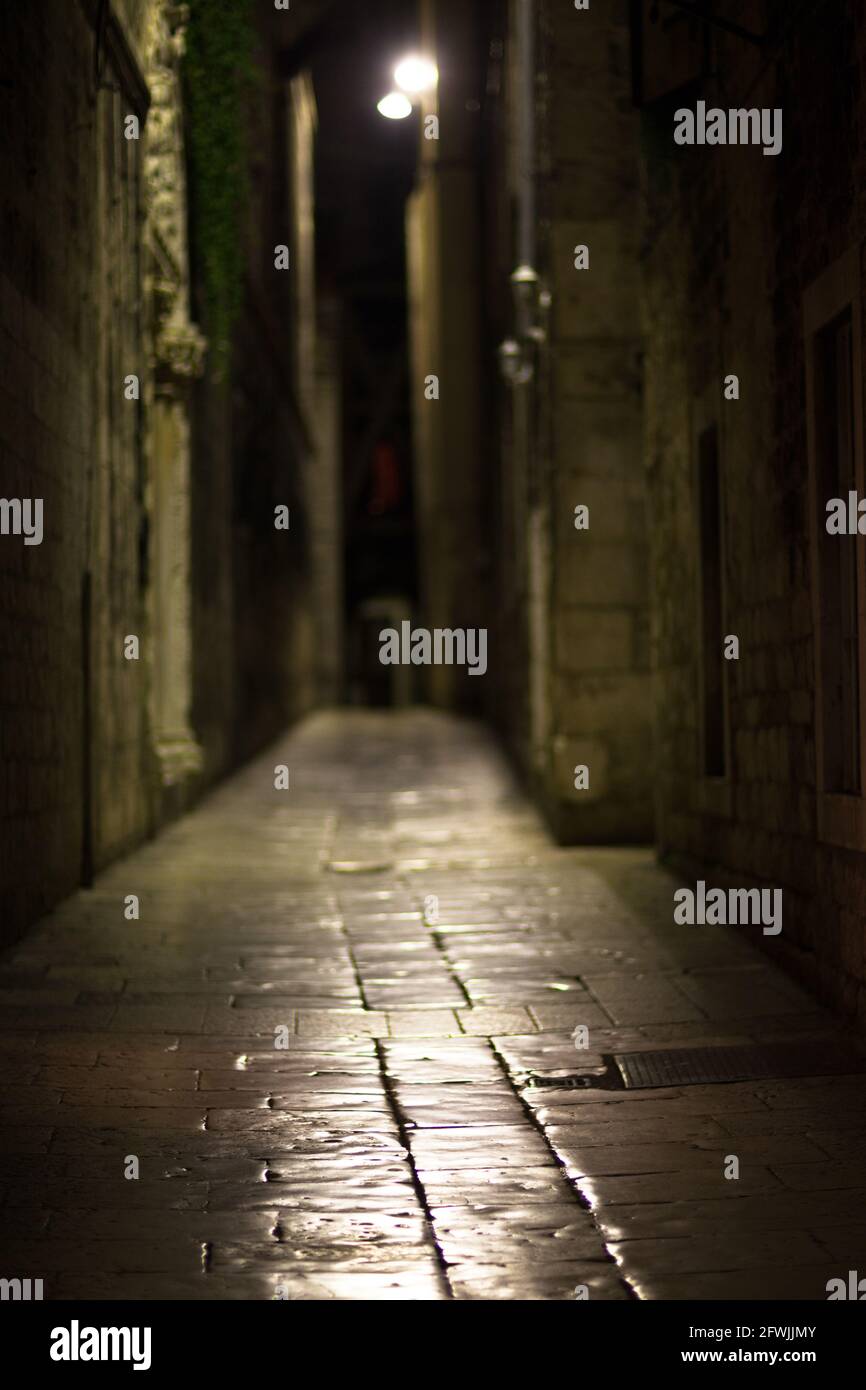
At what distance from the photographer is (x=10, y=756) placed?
718 centimetres

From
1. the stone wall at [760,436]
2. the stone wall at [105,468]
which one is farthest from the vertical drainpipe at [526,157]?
the stone wall at [760,436]

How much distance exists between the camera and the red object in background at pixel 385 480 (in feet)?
116

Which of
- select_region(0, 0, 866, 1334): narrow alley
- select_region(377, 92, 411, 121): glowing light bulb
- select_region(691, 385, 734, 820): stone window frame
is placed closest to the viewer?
select_region(0, 0, 866, 1334): narrow alley

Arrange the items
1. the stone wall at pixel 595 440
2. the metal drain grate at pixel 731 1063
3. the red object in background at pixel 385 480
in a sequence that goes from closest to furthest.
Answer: the metal drain grate at pixel 731 1063
the stone wall at pixel 595 440
the red object in background at pixel 385 480

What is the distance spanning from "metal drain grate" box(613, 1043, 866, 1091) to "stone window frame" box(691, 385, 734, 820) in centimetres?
242

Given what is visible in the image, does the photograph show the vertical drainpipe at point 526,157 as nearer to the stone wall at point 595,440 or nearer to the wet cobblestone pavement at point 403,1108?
the stone wall at point 595,440

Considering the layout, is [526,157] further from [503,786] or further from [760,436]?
[760,436]

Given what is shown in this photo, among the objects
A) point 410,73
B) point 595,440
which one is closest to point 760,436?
point 595,440

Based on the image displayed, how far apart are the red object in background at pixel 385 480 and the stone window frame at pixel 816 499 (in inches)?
1155

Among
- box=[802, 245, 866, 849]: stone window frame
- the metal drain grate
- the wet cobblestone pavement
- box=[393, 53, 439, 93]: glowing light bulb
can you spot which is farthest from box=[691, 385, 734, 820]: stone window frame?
box=[393, 53, 439, 93]: glowing light bulb

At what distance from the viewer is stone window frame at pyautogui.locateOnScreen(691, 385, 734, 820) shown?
778 cm

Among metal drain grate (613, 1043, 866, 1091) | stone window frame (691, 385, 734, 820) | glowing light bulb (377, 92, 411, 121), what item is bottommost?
metal drain grate (613, 1043, 866, 1091)

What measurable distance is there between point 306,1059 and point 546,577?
24.0 ft

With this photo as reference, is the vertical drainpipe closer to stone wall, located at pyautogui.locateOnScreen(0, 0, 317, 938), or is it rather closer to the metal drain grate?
stone wall, located at pyautogui.locateOnScreen(0, 0, 317, 938)
